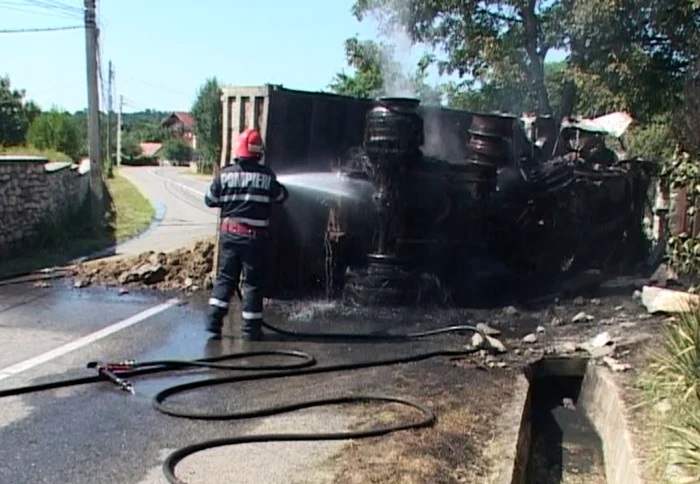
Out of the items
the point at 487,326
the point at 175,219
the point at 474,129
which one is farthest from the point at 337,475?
the point at 175,219

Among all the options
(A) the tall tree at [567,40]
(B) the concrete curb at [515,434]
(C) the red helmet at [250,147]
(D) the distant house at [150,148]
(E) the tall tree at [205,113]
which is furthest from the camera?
(D) the distant house at [150,148]

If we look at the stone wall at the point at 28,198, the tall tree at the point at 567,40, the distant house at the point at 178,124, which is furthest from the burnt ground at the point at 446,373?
the distant house at the point at 178,124

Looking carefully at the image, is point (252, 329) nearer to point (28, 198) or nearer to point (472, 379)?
point (472, 379)

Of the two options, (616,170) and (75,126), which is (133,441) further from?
(75,126)

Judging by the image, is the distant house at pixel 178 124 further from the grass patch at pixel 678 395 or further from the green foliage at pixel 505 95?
the grass patch at pixel 678 395

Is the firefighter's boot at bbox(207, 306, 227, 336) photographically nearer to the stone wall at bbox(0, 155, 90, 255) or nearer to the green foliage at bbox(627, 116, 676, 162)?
the stone wall at bbox(0, 155, 90, 255)

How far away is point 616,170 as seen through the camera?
12.3 meters

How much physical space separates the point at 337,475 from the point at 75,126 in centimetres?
3151

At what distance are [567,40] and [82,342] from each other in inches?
512

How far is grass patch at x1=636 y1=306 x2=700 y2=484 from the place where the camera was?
13.5ft

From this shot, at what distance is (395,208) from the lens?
845 centimetres

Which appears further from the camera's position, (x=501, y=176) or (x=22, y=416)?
(x=501, y=176)

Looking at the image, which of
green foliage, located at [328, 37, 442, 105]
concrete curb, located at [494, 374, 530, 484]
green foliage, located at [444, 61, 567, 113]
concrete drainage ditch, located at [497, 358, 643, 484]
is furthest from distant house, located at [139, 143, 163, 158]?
concrete curb, located at [494, 374, 530, 484]

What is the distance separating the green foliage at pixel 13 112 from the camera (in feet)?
140
